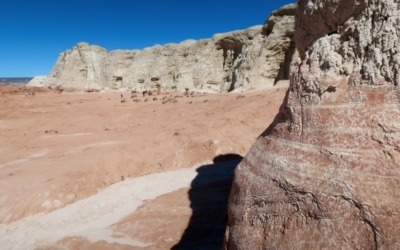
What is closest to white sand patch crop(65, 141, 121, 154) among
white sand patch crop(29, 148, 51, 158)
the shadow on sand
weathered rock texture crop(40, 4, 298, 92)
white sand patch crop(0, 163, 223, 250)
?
white sand patch crop(29, 148, 51, 158)

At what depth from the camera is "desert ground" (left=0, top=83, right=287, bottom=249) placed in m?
5.27

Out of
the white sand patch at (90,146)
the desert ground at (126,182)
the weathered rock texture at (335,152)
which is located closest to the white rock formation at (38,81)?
the desert ground at (126,182)

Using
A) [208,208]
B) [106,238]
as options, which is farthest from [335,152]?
[106,238]

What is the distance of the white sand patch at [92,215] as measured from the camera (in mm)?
5586

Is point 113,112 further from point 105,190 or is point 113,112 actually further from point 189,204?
point 189,204

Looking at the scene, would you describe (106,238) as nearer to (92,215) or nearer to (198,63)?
(92,215)

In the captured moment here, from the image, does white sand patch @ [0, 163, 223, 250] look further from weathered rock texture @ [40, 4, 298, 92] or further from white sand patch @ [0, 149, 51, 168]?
weathered rock texture @ [40, 4, 298, 92]

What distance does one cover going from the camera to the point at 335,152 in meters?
2.47

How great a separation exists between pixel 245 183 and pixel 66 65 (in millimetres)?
41366

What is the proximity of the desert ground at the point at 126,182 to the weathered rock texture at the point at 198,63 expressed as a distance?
10664mm

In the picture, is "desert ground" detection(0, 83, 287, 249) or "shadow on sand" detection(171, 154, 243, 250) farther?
"desert ground" detection(0, 83, 287, 249)

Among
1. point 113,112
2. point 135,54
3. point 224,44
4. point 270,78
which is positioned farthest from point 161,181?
point 135,54

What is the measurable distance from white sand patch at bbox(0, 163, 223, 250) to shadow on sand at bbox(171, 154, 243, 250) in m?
0.28

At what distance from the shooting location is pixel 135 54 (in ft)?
135
